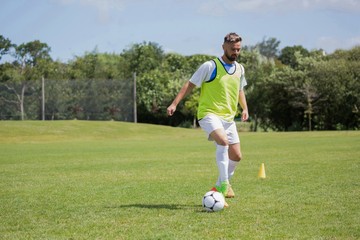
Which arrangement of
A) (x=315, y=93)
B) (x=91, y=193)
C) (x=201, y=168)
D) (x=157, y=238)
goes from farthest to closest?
(x=315, y=93) → (x=201, y=168) → (x=91, y=193) → (x=157, y=238)

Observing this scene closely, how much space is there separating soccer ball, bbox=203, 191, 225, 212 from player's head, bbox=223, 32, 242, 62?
7.89 feet

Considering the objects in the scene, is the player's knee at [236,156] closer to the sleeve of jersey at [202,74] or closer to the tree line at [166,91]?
the sleeve of jersey at [202,74]

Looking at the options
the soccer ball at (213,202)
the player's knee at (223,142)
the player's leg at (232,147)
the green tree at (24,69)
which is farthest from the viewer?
the green tree at (24,69)

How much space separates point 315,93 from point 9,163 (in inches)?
1769

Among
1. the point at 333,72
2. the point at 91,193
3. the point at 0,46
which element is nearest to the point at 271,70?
the point at 333,72

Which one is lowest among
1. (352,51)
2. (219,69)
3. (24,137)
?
(24,137)

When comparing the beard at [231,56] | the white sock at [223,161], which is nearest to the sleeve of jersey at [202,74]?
the beard at [231,56]

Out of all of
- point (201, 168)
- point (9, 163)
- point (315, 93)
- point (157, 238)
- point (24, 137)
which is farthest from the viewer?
point (315, 93)

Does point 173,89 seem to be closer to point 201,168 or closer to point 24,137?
point 24,137

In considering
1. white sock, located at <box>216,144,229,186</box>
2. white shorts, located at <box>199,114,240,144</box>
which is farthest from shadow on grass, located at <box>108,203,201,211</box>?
white shorts, located at <box>199,114,240,144</box>

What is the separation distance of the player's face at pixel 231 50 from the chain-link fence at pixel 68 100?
147ft

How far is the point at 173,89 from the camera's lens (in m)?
69.4

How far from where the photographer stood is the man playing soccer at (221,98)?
28.3 feet

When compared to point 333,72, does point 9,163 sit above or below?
below
